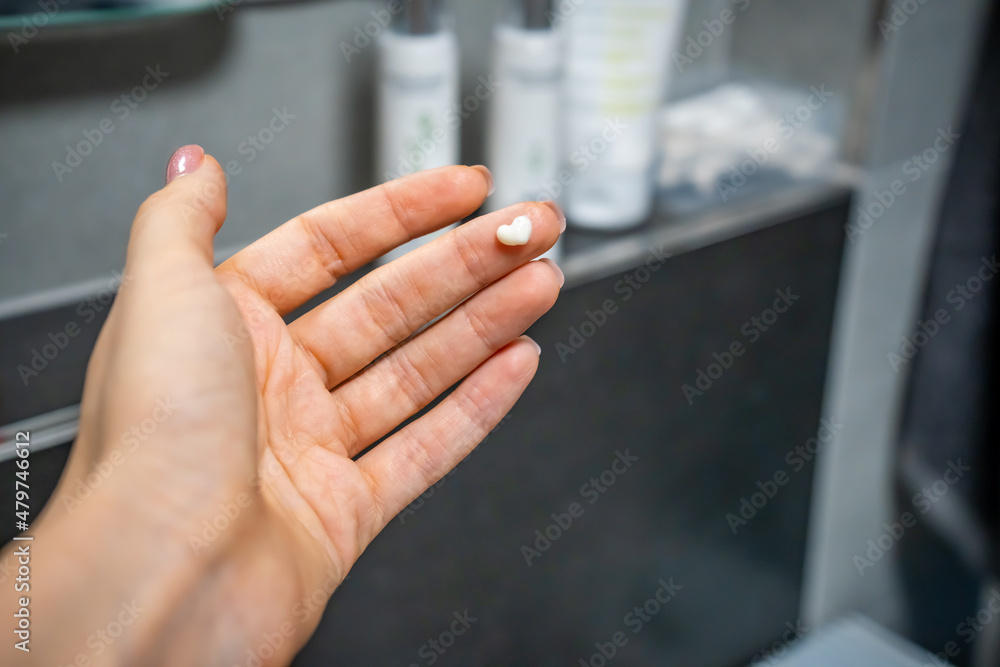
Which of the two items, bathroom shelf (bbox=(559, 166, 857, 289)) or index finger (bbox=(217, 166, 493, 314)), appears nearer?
index finger (bbox=(217, 166, 493, 314))

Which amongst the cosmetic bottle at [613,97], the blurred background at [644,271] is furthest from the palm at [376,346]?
the cosmetic bottle at [613,97]

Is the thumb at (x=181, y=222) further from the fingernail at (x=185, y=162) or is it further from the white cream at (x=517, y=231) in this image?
the white cream at (x=517, y=231)

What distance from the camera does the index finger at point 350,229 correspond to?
54 centimetres

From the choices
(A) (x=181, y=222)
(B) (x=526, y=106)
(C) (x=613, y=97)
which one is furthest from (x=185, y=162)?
(C) (x=613, y=97)

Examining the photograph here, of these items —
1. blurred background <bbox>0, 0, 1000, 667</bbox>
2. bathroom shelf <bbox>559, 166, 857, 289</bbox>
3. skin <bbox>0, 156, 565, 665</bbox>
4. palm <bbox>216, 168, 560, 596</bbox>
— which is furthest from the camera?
bathroom shelf <bbox>559, 166, 857, 289</bbox>

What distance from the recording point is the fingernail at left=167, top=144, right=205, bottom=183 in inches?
19.5

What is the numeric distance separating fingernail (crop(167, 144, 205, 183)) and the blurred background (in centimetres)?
20

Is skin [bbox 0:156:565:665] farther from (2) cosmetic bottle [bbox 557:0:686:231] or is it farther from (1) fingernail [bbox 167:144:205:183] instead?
(2) cosmetic bottle [bbox 557:0:686:231]

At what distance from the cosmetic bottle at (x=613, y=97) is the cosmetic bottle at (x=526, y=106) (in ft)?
0.17

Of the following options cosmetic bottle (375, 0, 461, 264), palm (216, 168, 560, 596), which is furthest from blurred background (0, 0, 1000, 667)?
palm (216, 168, 560, 596)

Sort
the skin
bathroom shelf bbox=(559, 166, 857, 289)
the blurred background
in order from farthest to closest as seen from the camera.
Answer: bathroom shelf bbox=(559, 166, 857, 289) → the blurred background → the skin

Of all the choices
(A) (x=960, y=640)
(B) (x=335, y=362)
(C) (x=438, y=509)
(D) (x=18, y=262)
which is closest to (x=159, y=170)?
(D) (x=18, y=262)

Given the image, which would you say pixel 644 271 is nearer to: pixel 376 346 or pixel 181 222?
pixel 376 346

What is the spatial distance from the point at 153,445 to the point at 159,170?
352 mm
